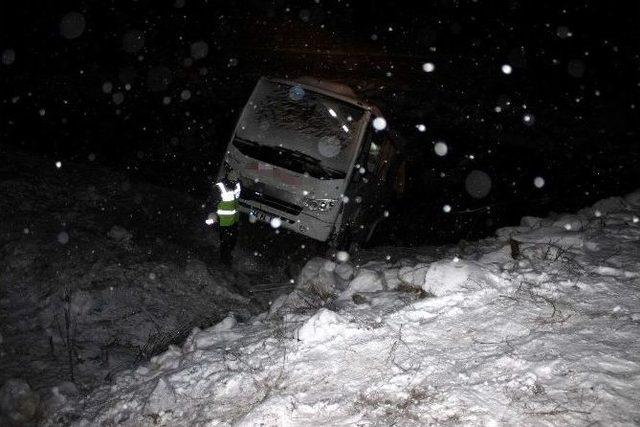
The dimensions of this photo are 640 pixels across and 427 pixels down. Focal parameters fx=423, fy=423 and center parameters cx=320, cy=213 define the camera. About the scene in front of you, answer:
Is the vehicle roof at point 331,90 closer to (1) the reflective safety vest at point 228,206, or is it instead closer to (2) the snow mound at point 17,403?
(1) the reflective safety vest at point 228,206

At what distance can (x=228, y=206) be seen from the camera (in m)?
5.64

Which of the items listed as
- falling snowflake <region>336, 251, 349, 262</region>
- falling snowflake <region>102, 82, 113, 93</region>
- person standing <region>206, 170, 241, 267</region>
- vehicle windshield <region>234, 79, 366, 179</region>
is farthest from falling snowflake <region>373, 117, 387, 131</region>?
falling snowflake <region>102, 82, 113, 93</region>

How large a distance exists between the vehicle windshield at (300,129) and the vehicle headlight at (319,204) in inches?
13.3

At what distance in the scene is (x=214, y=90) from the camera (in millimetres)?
10898

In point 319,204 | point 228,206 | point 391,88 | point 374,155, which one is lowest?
point 228,206

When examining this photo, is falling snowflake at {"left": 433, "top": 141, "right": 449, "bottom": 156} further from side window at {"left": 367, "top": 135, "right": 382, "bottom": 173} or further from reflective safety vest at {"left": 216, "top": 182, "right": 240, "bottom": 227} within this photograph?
reflective safety vest at {"left": 216, "top": 182, "right": 240, "bottom": 227}

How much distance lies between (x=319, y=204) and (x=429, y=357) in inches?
129

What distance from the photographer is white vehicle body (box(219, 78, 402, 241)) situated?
5.88 m

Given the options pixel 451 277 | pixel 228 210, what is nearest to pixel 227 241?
pixel 228 210

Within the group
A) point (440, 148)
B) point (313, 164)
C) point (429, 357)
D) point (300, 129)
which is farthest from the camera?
point (440, 148)

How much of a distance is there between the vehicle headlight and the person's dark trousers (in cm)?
104

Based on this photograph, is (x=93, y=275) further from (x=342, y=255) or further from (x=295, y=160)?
(x=342, y=255)

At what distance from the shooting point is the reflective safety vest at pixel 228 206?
556 centimetres

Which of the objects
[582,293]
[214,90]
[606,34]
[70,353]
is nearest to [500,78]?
[606,34]
